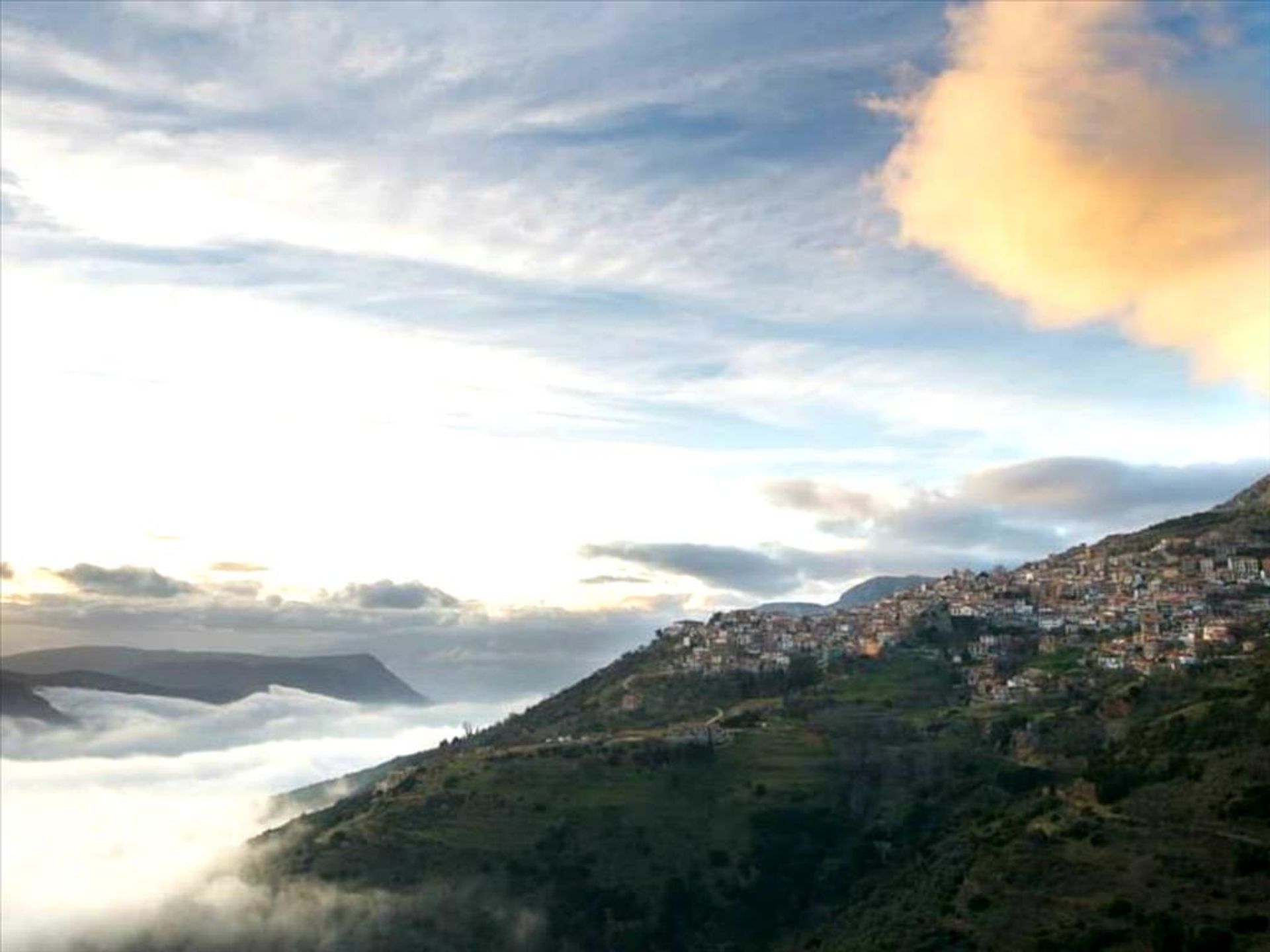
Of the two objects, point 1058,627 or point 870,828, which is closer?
point 870,828

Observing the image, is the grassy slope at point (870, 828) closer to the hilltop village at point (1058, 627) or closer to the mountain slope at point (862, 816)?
the mountain slope at point (862, 816)

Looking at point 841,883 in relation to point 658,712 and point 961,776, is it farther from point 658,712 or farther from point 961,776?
point 658,712

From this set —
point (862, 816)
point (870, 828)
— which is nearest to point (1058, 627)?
point (862, 816)

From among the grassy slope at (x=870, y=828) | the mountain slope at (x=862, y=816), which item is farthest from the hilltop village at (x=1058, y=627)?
the grassy slope at (x=870, y=828)

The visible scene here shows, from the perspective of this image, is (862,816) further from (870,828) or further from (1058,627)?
(1058,627)

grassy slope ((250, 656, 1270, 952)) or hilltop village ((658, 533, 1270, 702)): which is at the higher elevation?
hilltop village ((658, 533, 1270, 702))

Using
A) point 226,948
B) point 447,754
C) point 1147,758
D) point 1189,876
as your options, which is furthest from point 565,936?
point 447,754

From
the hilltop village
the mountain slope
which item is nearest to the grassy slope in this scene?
the mountain slope

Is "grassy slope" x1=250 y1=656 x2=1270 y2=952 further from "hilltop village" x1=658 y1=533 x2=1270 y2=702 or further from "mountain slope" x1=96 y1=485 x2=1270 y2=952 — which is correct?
"hilltop village" x1=658 y1=533 x2=1270 y2=702
